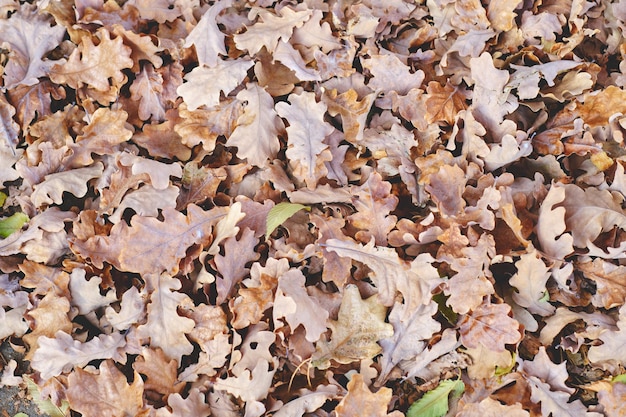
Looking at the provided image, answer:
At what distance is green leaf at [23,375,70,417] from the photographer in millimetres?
1561

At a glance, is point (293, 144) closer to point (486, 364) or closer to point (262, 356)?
point (262, 356)

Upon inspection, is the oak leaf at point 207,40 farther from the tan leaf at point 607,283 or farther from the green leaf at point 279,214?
the tan leaf at point 607,283

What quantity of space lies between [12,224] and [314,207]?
928mm

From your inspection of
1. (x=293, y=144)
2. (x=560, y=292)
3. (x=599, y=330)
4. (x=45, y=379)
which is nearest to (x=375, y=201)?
(x=293, y=144)

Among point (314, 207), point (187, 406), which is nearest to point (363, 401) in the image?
point (187, 406)

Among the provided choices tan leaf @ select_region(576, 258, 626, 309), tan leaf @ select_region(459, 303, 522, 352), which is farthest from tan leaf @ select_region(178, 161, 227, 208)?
tan leaf @ select_region(576, 258, 626, 309)

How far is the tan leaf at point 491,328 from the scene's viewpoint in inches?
56.4

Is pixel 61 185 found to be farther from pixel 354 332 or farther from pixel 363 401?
pixel 363 401

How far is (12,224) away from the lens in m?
1.73

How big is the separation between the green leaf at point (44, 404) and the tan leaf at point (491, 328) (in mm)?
1101

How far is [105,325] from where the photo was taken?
1.60 m

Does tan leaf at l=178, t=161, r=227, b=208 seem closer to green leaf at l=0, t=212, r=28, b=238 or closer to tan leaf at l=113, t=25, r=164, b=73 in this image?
tan leaf at l=113, t=25, r=164, b=73

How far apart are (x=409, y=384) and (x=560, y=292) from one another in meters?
0.48

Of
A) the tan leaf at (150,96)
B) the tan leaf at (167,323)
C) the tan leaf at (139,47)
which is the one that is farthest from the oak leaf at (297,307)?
the tan leaf at (139,47)
